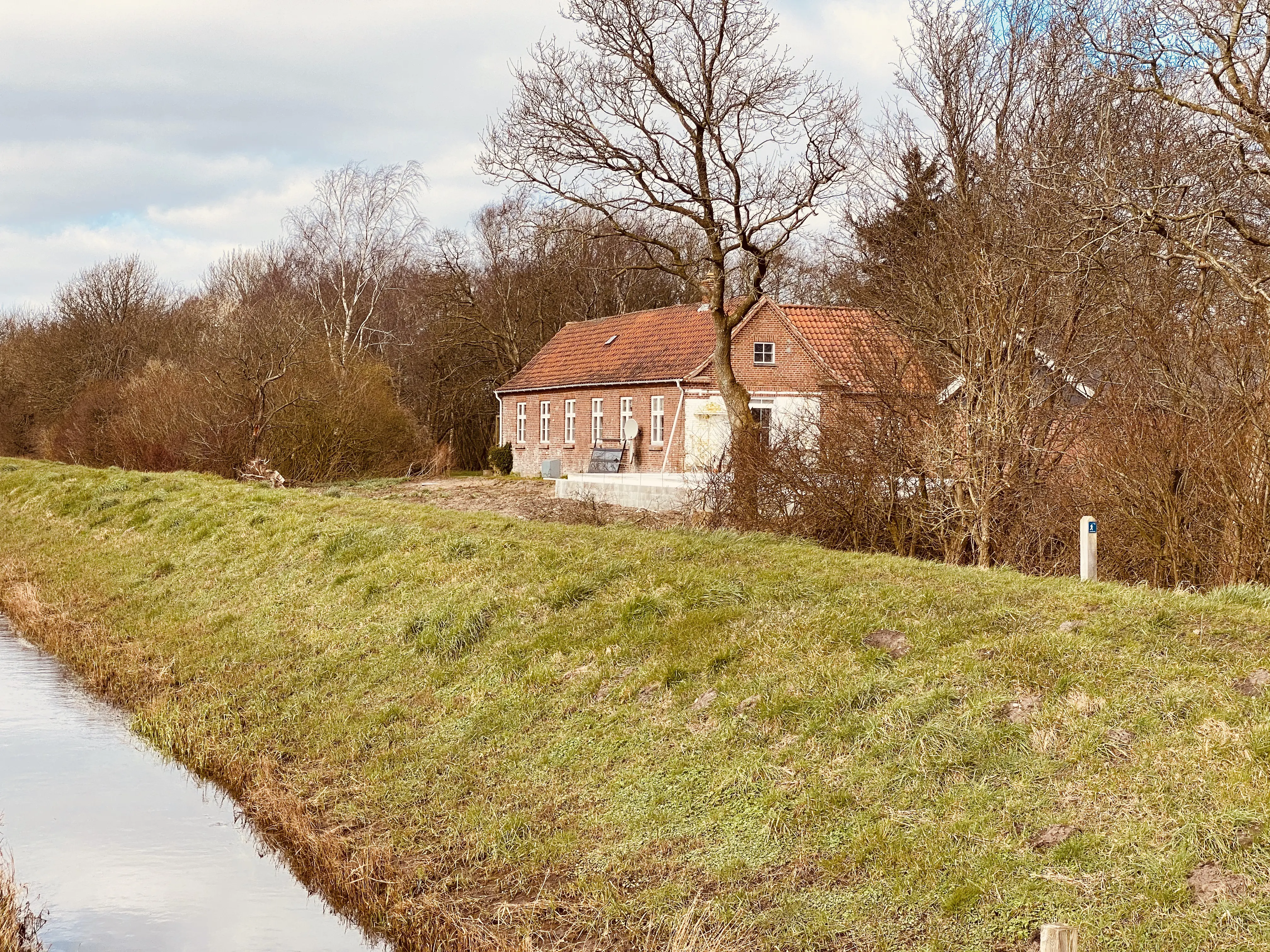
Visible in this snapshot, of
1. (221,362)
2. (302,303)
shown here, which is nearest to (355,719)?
(221,362)

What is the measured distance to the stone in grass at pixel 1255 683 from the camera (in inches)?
260

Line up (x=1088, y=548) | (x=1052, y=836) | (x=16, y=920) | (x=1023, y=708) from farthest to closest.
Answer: (x=1088, y=548) < (x=1023, y=708) < (x=16, y=920) < (x=1052, y=836)

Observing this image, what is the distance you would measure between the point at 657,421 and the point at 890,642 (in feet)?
86.0

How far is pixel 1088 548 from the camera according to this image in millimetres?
10789

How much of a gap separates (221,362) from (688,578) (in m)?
22.7

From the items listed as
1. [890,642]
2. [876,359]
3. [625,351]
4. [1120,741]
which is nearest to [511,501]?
[876,359]

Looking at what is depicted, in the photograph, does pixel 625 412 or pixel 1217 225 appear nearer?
pixel 1217 225

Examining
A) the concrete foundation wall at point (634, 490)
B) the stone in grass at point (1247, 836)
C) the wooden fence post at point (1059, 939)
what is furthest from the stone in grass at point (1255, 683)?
the concrete foundation wall at point (634, 490)

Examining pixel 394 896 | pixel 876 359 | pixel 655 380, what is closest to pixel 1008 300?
pixel 876 359

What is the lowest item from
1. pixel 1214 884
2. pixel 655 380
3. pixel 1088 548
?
pixel 1214 884

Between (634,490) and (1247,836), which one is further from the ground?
(634,490)

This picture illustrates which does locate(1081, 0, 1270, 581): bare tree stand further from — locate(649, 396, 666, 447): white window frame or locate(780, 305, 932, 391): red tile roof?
locate(649, 396, 666, 447): white window frame

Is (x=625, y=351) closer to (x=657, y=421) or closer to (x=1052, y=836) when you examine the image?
(x=657, y=421)

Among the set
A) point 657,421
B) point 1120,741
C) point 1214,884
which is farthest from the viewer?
point 657,421
